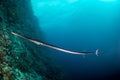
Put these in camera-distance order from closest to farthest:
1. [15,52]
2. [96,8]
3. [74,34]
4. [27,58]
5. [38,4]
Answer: [15,52] < [27,58] < [38,4] < [96,8] < [74,34]

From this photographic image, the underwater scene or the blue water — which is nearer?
the underwater scene

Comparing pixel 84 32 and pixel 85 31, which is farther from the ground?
pixel 85 31

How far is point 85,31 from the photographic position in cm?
3055

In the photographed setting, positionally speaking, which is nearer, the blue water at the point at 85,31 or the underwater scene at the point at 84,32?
the underwater scene at the point at 84,32

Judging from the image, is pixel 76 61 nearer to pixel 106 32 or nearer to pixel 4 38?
pixel 106 32

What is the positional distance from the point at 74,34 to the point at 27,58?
83.9 ft

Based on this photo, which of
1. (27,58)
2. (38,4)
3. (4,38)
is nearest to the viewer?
(4,38)

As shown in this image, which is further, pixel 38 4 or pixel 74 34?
pixel 74 34

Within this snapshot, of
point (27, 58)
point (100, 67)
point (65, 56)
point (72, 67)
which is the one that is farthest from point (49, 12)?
point (27, 58)

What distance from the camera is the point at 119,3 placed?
82.5 feet

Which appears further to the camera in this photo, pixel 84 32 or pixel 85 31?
pixel 84 32

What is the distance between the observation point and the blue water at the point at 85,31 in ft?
70.0

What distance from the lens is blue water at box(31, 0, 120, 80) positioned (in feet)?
70.0

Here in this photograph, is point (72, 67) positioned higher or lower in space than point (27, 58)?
lower
